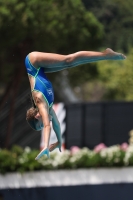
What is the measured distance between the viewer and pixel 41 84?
29.7 ft

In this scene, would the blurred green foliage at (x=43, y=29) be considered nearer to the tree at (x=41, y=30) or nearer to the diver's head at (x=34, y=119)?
the tree at (x=41, y=30)

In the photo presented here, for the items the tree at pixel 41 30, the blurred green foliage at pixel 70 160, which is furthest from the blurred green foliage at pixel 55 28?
the blurred green foliage at pixel 70 160

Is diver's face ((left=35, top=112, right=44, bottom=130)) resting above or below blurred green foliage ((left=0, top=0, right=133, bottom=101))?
below

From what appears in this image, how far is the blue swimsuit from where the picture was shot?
902cm

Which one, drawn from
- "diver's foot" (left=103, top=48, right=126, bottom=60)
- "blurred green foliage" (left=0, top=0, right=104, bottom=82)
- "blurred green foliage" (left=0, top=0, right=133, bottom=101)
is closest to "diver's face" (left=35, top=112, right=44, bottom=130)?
"diver's foot" (left=103, top=48, right=126, bottom=60)

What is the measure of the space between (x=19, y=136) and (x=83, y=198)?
16.6m

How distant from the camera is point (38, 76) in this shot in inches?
361

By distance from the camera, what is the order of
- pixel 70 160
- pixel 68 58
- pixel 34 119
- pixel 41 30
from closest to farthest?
pixel 34 119 → pixel 68 58 → pixel 70 160 → pixel 41 30

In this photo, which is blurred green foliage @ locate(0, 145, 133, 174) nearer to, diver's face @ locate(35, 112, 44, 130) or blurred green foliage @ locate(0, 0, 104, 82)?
diver's face @ locate(35, 112, 44, 130)

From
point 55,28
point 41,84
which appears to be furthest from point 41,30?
point 41,84

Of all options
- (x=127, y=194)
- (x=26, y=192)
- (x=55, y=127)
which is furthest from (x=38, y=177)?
(x=55, y=127)

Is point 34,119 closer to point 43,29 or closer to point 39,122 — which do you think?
point 39,122

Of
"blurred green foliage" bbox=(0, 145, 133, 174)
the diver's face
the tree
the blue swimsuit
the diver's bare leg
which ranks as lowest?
"blurred green foliage" bbox=(0, 145, 133, 174)

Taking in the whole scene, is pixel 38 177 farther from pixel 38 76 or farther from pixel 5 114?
pixel 5 114
